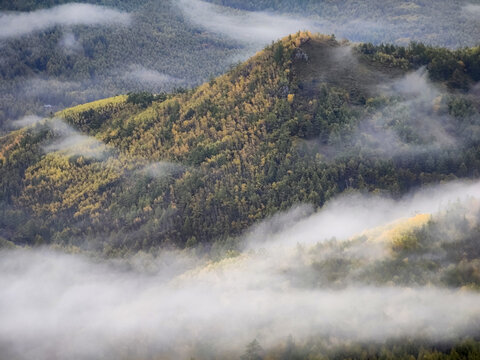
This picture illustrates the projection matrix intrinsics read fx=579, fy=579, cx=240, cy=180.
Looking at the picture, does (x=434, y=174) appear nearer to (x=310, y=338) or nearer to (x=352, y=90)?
(x=352, y=90)

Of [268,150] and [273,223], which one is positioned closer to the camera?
[273,223]

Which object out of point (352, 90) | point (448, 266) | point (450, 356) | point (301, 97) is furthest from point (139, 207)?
point (450, 356)

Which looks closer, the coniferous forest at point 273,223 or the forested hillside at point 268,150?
the coniferous forest at point 273,223

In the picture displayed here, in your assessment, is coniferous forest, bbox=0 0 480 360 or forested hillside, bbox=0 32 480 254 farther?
forested hillside, bbox=0 32 480 254

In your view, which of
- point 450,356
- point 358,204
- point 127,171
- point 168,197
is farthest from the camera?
point 127,171

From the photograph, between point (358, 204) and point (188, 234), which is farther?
point (188, 234)

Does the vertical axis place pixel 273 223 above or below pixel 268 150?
below

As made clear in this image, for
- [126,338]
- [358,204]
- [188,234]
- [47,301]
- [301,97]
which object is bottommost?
[47,301]

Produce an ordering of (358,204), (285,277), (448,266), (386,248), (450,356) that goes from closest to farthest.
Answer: (450,356) < (448,266) < (386,248) < (285,277) < (358,204)
